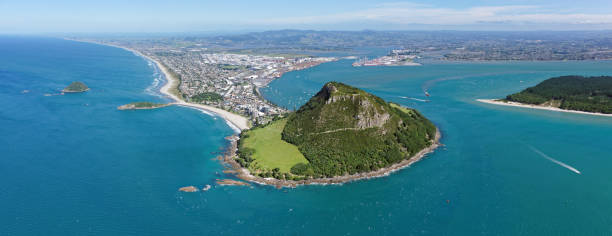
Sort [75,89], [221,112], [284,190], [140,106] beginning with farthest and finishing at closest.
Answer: [75,89] < [140,106] < [221,112] < [284,190]

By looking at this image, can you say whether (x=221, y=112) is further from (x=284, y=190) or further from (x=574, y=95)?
(x=574, y=95)

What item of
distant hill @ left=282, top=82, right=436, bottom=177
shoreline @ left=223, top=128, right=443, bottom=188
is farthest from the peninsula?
shoreline @ left=223, top=128, right=443, bottom=188

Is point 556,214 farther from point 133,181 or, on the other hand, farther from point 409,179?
point 133,181

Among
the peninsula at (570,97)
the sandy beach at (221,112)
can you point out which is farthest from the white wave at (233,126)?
the peninsula at (570,97)

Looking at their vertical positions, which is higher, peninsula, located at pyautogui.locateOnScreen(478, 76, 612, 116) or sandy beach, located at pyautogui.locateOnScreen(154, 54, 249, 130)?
peninsula, located at pyautogui.locateOnScreen(478, 76, 612, 116)

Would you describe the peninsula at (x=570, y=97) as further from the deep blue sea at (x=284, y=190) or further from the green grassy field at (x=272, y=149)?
the green grassy field at (x=272, y=149)

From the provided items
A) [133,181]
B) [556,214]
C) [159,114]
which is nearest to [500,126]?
[556,214]

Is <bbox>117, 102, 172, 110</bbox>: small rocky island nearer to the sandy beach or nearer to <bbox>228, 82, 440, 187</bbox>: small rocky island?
the sandy beach

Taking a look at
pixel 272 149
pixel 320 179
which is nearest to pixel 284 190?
pixel 320 179

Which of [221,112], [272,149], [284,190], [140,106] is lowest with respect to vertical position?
[284,190]
